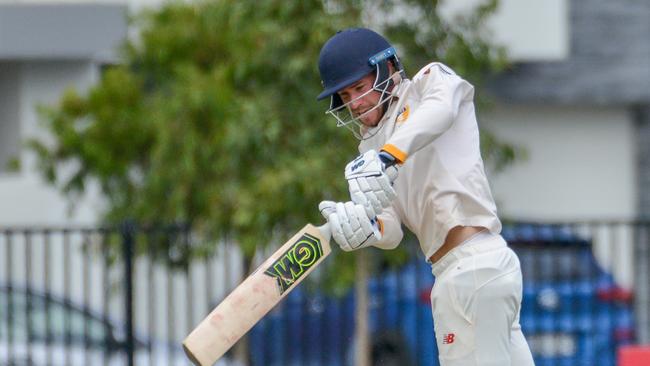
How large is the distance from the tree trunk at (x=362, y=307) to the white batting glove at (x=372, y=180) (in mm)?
4838

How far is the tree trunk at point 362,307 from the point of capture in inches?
374

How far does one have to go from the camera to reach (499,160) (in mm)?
9891

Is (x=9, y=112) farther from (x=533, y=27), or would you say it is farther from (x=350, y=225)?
(x=350, y=225)

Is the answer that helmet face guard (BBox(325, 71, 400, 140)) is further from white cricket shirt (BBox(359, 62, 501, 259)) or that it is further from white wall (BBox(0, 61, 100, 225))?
white wall (BBox(0, 61, 100, 225))

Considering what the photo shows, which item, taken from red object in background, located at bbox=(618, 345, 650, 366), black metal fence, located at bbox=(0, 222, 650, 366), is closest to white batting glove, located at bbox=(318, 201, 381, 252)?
red object in background, located at bbox=(618, 345, 650, 366)

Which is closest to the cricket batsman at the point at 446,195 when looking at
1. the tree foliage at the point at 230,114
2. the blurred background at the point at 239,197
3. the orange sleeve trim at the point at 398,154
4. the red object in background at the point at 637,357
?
the orange sleeve trim at the point at 398,154

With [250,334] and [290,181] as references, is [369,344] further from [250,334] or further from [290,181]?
[290,181]

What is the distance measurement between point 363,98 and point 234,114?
4.78 meters

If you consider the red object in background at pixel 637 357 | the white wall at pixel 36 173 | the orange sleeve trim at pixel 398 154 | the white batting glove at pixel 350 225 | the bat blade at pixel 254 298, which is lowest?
the red object in background at pixel 637 357

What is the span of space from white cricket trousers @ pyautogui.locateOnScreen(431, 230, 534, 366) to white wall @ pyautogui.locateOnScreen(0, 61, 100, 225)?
977 centimetres

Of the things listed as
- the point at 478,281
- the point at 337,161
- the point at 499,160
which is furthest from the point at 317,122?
the point at 478,281

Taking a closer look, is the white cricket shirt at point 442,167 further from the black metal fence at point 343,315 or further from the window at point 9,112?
the window at point 9,112

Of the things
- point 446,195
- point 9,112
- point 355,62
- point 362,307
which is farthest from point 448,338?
point 9,112

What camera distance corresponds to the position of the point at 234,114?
31.7ft
